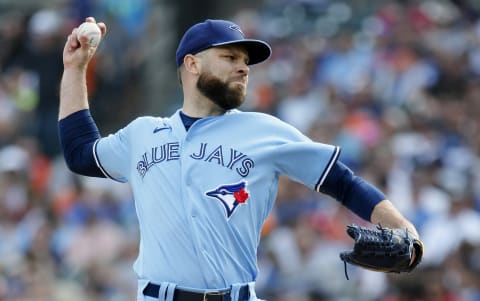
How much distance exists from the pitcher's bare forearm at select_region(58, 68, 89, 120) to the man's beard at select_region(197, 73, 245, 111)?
2.28 feet

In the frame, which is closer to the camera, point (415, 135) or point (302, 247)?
point (302, 247)

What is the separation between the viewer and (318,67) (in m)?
12.4

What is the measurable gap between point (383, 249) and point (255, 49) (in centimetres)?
116

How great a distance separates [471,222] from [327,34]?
4.91 meters

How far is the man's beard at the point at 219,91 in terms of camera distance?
4.90 meters

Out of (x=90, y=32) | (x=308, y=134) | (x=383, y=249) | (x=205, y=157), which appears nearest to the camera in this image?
(x=383, y=249)

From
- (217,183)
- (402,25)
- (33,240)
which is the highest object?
(217,183)

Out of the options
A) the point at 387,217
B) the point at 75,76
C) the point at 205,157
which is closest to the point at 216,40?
the point at 205,157

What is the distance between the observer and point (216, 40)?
4.93 meters

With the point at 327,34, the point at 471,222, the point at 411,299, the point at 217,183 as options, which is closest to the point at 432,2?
the point at 327,34

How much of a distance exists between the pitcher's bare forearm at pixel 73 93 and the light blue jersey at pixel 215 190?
566mm

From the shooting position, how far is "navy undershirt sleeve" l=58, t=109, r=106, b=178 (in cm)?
522

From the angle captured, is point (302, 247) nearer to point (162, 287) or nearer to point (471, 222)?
point (471, 222)

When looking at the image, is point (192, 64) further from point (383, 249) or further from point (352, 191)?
point (383, 249)
